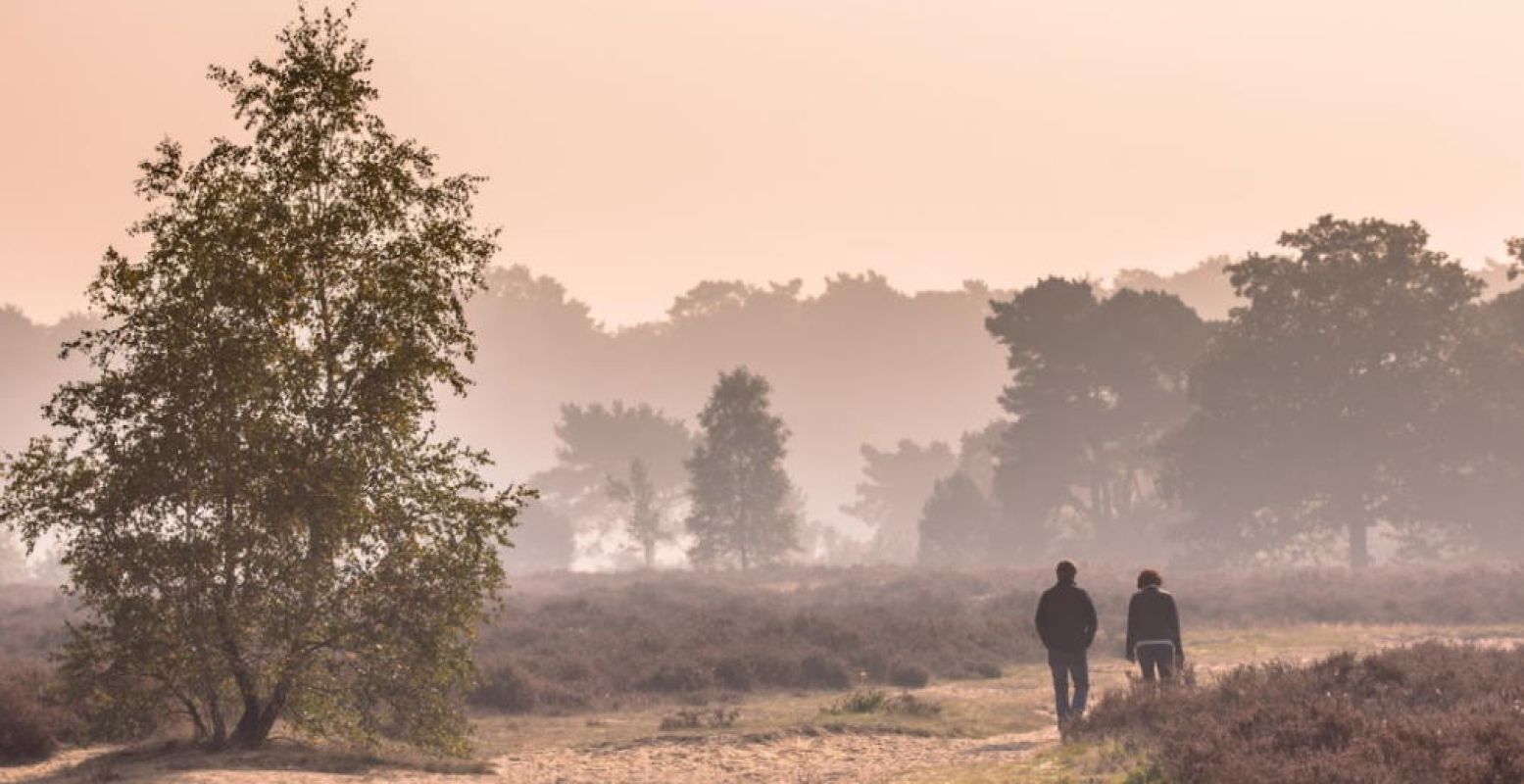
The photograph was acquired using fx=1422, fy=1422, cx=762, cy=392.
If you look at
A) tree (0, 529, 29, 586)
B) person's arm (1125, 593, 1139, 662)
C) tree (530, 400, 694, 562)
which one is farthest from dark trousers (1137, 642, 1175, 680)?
tree (530, 400, 694, 562)

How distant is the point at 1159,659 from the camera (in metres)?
17.8

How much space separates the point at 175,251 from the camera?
1705cm

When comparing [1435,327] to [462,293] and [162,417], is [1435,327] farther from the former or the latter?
[162,417]

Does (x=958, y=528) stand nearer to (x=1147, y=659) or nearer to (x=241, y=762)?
(x=1147, y=659)

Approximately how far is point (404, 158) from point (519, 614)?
20.6 m

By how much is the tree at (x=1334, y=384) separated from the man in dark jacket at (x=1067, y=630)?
42.2m

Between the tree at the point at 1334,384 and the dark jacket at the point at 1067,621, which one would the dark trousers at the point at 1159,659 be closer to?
the dark jacket at the point at 1067,621

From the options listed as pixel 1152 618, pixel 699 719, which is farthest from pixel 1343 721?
pixel 699 719

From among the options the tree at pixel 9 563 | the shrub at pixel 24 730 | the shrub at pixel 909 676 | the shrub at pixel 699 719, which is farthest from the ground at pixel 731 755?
the tree at pixel 9 563

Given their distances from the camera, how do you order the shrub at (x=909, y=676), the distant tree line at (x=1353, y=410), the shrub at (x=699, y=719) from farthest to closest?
the distant tree line at (x=1353, y=410) → the shrub at (x=909, y=676) → the shrub at (x=699, y=719)

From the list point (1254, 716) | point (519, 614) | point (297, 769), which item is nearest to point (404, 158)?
point (297, 769)

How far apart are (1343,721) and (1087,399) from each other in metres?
58.8

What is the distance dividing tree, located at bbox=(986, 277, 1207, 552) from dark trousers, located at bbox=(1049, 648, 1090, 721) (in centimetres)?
5368

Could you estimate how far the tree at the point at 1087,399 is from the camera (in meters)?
70.8
